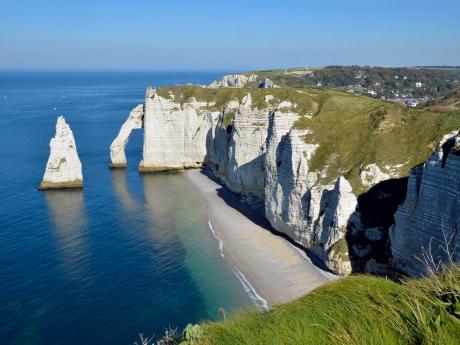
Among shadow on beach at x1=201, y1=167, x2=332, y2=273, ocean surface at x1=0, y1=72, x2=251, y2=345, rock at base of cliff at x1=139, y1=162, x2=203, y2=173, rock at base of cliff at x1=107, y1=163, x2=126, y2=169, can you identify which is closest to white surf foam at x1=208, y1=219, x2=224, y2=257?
ocean surface at x1=0, y1=72, x2=251, y2=345

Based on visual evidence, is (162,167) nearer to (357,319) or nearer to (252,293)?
(252,293)

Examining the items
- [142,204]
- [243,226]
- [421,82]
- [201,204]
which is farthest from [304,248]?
[421,82]

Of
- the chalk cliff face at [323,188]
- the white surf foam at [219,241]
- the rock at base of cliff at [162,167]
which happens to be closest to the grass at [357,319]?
the chalk cliff face at [323,188]

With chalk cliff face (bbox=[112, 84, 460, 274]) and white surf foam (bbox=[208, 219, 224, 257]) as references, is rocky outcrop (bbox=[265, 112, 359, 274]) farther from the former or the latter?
white surf foam (bbox=[208, 219, 224, 257])

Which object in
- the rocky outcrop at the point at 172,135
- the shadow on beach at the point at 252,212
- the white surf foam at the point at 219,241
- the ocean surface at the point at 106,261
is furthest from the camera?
the rocky outcrop at the point at 172,135

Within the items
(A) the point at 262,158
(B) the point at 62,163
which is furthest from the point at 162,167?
(A) the point at 262,158

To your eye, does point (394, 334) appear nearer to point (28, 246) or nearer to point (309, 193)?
point (309, 193)

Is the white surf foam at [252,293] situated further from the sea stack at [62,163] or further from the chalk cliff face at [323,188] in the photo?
the sea stack at [62,163]
